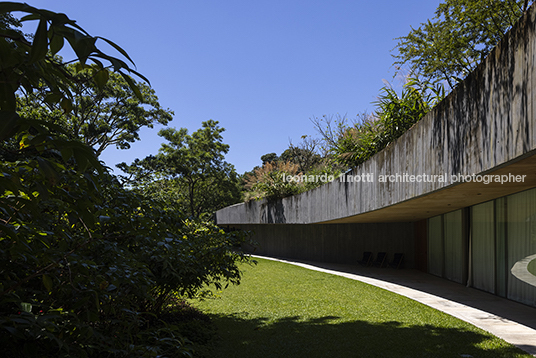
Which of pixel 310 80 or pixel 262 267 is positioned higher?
pixel 310 80

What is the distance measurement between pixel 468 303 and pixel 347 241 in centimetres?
923

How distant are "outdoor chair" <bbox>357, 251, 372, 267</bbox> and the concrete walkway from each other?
7.49 ft

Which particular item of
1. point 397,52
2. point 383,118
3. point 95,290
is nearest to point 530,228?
point 383,118

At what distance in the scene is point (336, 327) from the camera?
6.50 metres

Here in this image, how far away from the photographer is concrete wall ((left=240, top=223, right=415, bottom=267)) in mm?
16781

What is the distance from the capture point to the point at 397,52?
28.6 feet

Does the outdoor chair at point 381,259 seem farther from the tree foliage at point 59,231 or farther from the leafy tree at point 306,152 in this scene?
the leafy tree at point 306,152

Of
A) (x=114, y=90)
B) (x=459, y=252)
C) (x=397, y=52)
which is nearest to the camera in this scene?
(x=397, y=52)

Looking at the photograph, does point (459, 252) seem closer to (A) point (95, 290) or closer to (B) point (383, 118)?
(B) point (383, 118)

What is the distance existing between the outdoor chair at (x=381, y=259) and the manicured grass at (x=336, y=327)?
580 centimetres

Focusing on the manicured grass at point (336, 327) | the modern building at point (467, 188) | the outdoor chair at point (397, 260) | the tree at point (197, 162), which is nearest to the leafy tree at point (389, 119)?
the modern building at point (467, 188)

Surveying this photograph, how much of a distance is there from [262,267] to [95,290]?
14667mm

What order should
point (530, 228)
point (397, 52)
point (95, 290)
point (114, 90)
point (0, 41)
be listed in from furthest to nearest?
point (114, 90), point (397, 52), point (530, 228), point (95, 290), point (0, 41)

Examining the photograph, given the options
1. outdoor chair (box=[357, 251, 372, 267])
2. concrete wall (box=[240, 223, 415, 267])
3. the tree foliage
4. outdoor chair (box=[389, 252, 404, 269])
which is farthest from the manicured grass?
concrete wall (box=[240, 223, 415, 267])
